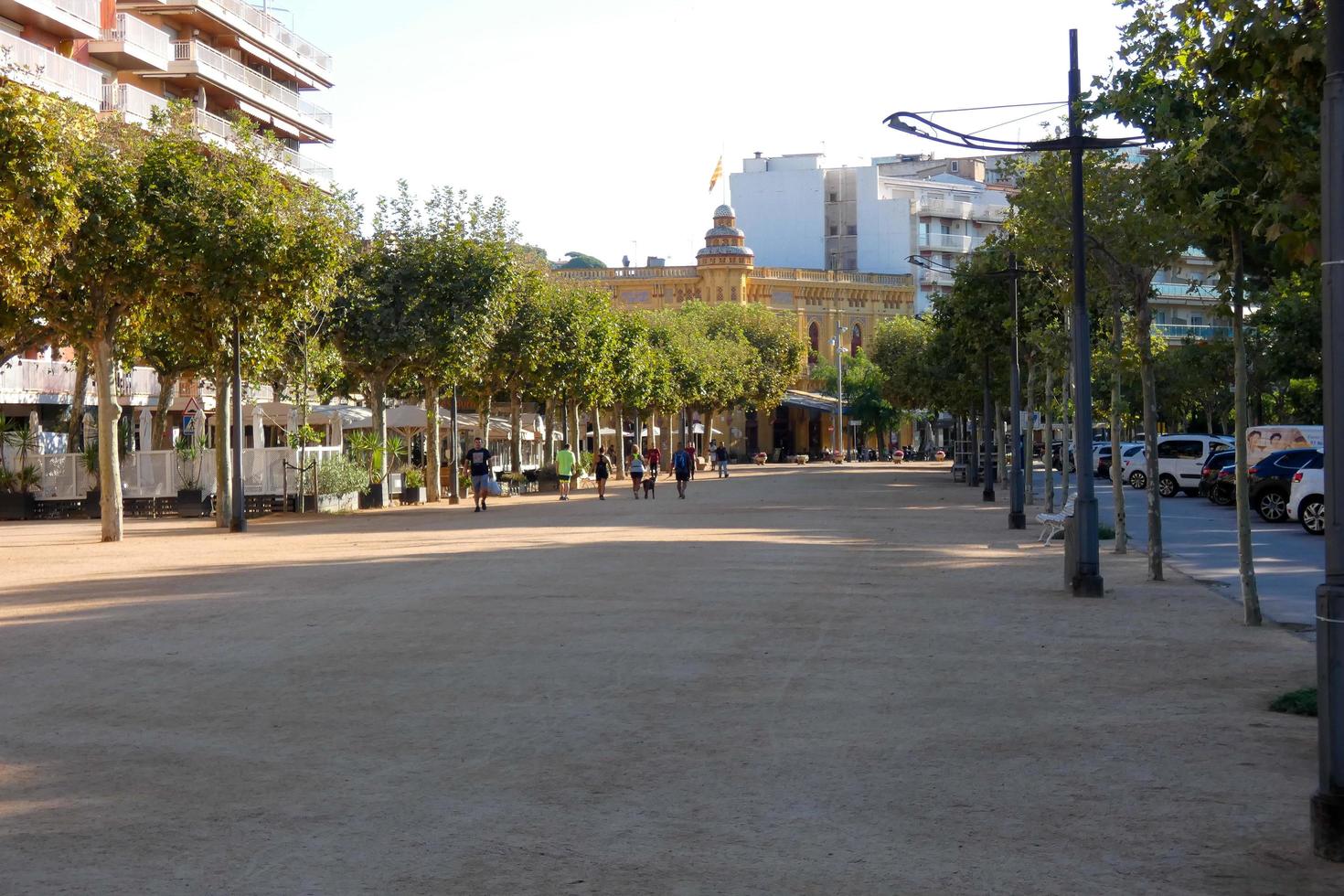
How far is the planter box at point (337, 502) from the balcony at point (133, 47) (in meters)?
19.9

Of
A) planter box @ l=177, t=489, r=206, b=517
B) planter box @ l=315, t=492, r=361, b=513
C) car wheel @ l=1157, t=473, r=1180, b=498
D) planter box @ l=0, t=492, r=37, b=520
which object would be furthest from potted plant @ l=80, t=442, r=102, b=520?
car wheel @ l=1157, t=473, r=1180, b=498

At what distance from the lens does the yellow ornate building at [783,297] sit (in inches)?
4604

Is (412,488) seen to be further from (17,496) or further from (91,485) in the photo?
(17,496)

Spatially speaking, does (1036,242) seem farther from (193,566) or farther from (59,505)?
(59,505)

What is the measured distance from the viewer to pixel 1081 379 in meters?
17.8

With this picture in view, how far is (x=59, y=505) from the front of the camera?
40719mm

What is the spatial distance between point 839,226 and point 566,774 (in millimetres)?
124910

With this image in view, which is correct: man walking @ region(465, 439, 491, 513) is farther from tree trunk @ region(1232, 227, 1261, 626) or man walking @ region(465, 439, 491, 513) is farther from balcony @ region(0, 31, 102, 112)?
tree trunk @ region(1232, 227, 1261, 626)

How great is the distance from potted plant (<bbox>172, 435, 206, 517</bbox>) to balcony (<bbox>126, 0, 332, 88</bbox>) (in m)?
22.0

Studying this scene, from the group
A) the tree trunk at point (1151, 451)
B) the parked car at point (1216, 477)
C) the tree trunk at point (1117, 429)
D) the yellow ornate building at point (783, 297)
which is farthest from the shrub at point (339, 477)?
the yellow ornate building at point (783, 297)

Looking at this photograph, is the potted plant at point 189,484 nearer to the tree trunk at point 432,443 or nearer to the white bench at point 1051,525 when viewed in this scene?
the tree trunk at point 432,443

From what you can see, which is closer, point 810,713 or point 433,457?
point 810,713

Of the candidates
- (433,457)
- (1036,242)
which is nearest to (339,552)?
(1036,242)

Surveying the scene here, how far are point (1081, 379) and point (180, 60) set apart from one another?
46.1 metres
